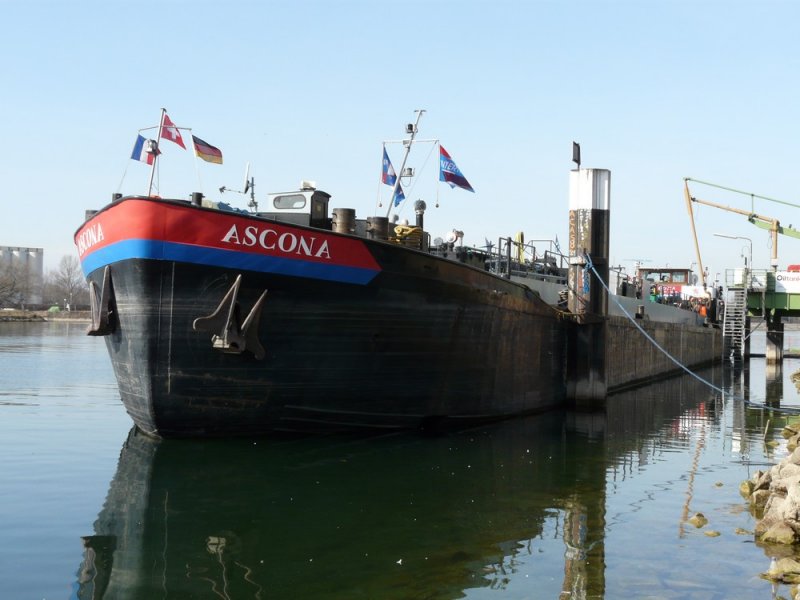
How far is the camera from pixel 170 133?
1373 cm

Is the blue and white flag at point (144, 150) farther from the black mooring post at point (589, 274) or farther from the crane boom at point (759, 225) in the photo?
the crane boom at point (759, 225)

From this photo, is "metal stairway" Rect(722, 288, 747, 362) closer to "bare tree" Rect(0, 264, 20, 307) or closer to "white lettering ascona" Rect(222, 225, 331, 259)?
"white lettering ascona" Rect(222, 225, 331, 259)

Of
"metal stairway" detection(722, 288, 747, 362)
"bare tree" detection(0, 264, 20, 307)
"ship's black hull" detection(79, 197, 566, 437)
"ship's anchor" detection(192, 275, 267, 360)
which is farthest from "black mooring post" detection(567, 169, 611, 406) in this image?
"bare tree" detection(0, 264, 20, 307)

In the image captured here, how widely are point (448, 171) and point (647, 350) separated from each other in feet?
51.6

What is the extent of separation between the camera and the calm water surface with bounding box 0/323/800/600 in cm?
723

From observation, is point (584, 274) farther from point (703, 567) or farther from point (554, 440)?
point (703, 567)

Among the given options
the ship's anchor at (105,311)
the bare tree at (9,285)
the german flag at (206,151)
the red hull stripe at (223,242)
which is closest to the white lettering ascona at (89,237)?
the red hull stripe at (223,242)

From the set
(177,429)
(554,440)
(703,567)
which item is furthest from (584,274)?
(703,567)

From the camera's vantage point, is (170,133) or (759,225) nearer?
(170,133)

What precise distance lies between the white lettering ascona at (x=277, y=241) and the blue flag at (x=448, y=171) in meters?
6.50

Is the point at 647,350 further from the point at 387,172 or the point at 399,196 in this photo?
the point at 387,172

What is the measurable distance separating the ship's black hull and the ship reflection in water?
53cm

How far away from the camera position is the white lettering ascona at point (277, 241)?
466 inches

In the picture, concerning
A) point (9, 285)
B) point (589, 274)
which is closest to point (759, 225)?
point (589, 274)
